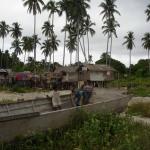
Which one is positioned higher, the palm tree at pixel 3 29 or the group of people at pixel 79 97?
the palm tree at pixel 3 29

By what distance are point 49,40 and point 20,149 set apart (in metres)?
72.5

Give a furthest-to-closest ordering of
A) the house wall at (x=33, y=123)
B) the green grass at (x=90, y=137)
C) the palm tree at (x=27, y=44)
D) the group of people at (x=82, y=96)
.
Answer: the palm tree at (x=27, y=44) < the group of people at (x=82, y=96) < the house wall at (x=33, y=123) < the green grass at (x=90, y=137)

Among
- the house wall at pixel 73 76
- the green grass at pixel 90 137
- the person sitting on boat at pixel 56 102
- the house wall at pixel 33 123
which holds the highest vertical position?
the house wall at pixel 73 76

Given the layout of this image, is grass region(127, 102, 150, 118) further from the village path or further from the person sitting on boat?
the person sitting on boat

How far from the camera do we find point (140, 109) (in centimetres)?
2220

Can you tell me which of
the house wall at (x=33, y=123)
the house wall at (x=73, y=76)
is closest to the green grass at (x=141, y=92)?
the house wall at (x=73, y=76)

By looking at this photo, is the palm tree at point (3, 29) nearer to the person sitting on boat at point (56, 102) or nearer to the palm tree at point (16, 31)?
the palm tree at point (16, 31)

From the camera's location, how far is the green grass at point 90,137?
542 inches

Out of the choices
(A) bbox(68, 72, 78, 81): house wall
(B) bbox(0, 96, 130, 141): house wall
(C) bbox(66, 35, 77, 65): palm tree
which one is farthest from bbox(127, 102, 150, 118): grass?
(C) bbox(66, 35, 77, 65): palm tree

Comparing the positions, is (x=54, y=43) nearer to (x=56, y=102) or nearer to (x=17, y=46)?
(x=17, y=46)

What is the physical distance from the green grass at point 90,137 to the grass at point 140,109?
15.9 feet

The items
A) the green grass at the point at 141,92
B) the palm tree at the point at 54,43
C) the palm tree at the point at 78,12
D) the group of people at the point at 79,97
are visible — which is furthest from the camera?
the palm tree at the point at 54,43

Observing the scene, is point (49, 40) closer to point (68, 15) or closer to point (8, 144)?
point (68, 15)

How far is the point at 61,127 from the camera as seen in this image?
53.0 feet
